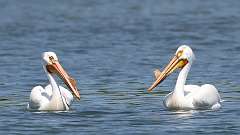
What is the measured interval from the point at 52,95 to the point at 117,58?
5719mm

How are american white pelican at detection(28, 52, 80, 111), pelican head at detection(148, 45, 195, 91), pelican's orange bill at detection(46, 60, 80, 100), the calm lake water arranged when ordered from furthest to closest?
pelican head at detection(148, 45, 195, 91)
pelican's orange bill at detection(46, 60, 80, 100)
american white pelican at detection(28, 52, 80, 111)
the calm lake water

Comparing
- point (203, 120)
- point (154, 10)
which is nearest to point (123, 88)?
point (203, 120)

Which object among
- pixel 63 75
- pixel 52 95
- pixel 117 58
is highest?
pixel 117 58

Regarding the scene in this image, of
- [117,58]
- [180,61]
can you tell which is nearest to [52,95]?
[180,61]

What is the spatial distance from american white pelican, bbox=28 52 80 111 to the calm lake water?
16 centimetres

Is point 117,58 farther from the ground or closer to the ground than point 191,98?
farther from the ground

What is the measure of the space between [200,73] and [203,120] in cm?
466

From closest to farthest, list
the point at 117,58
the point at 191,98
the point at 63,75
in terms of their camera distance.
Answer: the point at 191,98 < the point at 63,75 < the point at 117,58

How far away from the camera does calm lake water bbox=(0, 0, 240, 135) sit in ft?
40.3

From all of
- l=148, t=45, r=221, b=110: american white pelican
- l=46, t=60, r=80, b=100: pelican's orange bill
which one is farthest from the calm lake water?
l=46, t=60, r=80, b=100: pelican's orange bill

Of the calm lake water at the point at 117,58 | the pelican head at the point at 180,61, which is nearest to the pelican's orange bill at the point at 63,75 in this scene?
the calm lake water at the point at 117,58

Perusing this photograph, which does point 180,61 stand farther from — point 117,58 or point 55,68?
point 117,58

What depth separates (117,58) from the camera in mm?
19062

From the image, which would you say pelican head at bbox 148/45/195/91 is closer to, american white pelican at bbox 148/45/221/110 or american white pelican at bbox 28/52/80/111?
american white pelican at bbox 148/45/221/110
